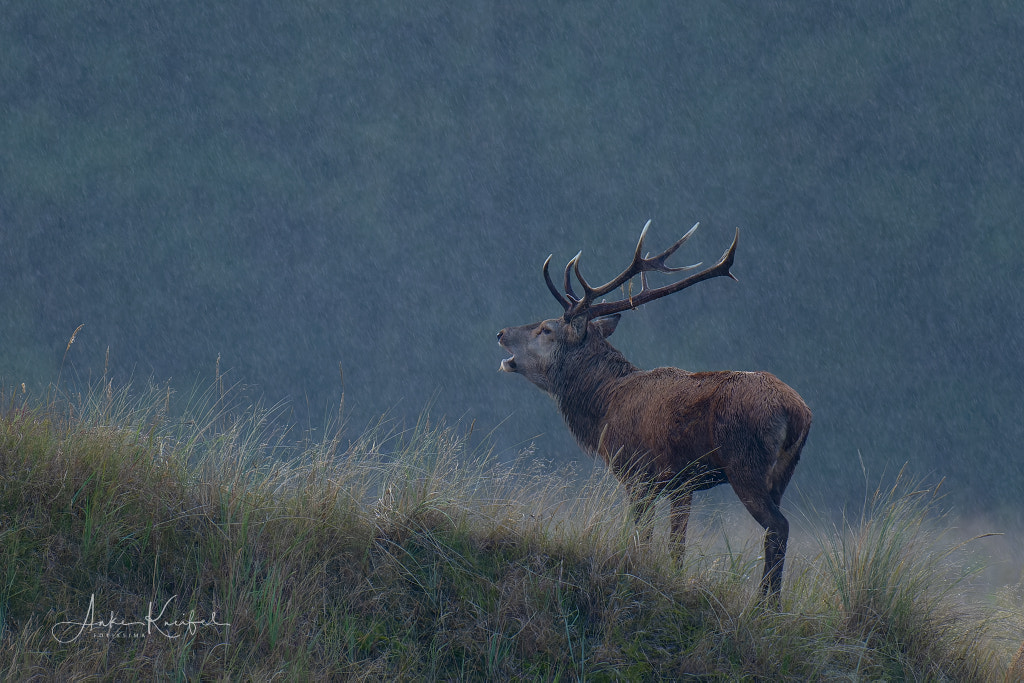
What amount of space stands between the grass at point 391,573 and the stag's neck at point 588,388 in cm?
178

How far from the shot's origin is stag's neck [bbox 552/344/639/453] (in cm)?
783

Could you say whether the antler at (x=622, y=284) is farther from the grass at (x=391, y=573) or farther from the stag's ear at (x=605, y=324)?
the grass at (x=391, y=573)

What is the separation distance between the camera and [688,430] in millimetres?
6641

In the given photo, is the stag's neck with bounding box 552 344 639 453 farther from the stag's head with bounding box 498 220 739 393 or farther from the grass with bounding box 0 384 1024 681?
the grass with bounding box 0 384 1024 681

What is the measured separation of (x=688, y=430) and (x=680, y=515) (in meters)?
0.69

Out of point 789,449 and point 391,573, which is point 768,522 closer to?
point 789,449

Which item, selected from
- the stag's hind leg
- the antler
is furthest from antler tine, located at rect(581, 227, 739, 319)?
the stag's hind leg

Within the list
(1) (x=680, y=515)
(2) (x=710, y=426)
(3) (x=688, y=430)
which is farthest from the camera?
(3) (x=688, y=430)

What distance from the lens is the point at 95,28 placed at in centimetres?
10038

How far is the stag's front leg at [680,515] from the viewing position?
5.83 metres

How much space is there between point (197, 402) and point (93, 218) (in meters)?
70.5

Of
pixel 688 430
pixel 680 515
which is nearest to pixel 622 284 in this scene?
pixel 688 430

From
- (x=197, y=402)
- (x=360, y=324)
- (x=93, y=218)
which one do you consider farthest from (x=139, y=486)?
(x=360, y=324)

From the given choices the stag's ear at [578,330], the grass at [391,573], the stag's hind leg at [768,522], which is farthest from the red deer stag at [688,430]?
the grass at [391,573]
